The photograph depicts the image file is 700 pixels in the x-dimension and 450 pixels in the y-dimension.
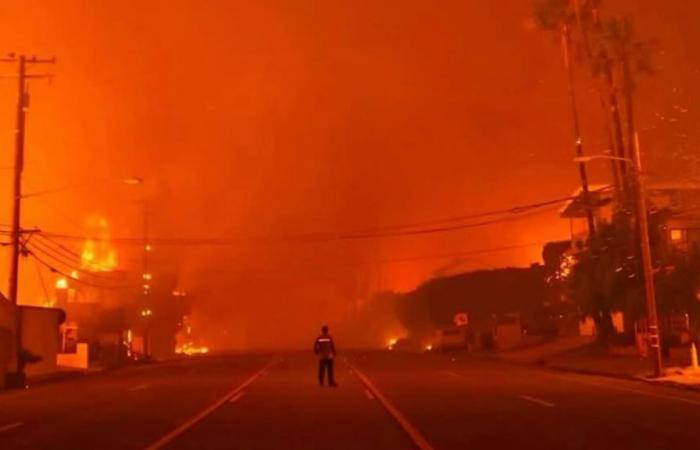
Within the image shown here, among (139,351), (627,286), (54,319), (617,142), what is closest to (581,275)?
(627,286)

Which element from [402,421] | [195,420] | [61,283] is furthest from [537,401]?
[61,283]

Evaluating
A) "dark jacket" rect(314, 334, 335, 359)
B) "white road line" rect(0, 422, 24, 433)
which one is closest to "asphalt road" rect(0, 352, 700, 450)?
"white road line" rect(0, 422, 24, 433)

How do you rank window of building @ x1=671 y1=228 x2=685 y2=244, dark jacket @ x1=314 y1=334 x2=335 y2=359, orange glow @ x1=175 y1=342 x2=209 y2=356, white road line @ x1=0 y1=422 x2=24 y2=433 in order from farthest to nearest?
orange glow @ x1=175 y1=342 x2=209 y2=356
window of building @ x1=671 y1=228 x2=685 y2=244
dark jacket @ x1=314 y1=334 x2=335 y2=359
white road line @ x1=0 y1=422 x2=24 y2=433

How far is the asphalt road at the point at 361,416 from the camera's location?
46.3 ft

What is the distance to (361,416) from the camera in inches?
722

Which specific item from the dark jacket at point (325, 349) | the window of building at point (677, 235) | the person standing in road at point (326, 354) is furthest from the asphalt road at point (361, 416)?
the window of building at point (677, 235)

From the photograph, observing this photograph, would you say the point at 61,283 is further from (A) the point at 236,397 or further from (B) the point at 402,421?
(B) the point at 402,421

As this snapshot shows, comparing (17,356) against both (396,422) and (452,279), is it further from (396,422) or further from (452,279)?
(452,279)

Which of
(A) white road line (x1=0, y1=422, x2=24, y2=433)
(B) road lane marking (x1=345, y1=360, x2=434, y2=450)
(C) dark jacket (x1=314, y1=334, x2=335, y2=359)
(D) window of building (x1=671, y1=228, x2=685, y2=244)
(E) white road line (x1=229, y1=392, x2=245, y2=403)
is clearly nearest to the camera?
(B) road lane marking (x1=345, y1=360, x2=434, y2=450)

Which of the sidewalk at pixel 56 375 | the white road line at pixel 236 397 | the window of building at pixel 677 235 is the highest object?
the window of building at pixel 677 235

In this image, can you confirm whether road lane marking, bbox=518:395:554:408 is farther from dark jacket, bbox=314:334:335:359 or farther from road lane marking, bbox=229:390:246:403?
dark jacket, bbox=314:334:335:359

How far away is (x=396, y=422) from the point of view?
55.5ft

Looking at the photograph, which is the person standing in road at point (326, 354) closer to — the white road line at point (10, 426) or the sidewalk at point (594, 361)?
the sidewalk at point (594, 361)

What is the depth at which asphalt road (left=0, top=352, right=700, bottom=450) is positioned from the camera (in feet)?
46.3
